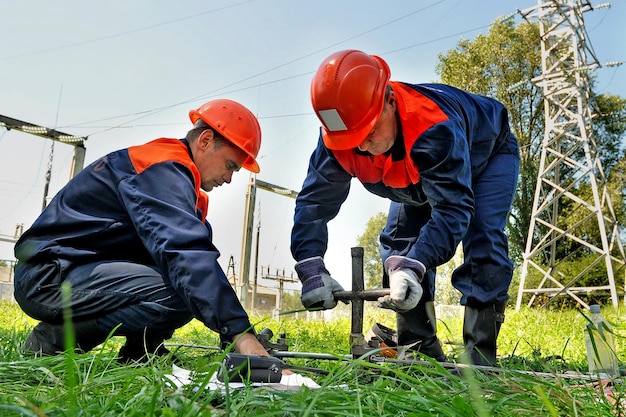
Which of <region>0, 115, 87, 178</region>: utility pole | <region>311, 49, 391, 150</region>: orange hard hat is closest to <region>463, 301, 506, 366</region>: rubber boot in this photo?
<region>311, 49, 391, 150</region>: orange hard hat

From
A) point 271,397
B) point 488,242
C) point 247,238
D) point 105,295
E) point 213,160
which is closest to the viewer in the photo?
point 271,397

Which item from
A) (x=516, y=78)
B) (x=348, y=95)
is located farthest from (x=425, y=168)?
(x=516, y=78)

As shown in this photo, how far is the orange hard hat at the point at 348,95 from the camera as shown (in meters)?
2.81

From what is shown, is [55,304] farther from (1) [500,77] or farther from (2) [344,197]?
(1) [500,77]

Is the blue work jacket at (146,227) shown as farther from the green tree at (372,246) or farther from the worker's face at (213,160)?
Result: the green tree at (372,246)

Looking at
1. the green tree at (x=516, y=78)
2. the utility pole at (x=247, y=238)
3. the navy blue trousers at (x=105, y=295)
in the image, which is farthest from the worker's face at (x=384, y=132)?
the green tree at (x=516, y=78)

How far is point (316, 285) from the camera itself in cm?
311

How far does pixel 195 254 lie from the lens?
2021 mm

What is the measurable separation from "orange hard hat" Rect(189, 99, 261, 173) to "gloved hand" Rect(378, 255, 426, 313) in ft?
3.46

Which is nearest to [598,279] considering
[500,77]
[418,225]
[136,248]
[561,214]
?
[561,214]

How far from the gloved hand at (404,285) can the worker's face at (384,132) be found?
647 mm

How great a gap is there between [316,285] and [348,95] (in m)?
1.10

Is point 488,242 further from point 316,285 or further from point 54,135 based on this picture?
point 54,135

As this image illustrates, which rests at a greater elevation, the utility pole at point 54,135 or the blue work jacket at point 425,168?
the utility pole at point 54,135
